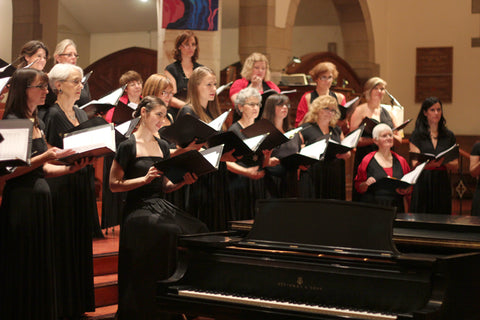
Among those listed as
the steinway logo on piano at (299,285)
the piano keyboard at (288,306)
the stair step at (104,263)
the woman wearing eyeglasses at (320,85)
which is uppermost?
the woman wearing eyeglasses at (320,85)

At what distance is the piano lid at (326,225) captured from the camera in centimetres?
266

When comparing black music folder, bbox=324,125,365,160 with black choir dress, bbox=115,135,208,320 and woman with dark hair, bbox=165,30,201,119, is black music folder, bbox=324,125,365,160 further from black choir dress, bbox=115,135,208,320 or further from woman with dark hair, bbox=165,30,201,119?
black choir dress, bbox=115,135,208,320

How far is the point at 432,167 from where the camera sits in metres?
5.76

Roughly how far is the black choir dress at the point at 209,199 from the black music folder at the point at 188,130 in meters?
0.41

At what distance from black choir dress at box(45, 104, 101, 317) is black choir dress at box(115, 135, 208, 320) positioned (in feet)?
1.07

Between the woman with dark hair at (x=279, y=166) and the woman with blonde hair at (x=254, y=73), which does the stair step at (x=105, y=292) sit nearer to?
the woman with dark hair at (x=279, y=166)

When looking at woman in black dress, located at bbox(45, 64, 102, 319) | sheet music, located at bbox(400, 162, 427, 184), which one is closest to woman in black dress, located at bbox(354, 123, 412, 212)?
sheet music, located at bbox(400, 162, 427, 184)

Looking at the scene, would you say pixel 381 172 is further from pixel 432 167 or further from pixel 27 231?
pixel 27 231

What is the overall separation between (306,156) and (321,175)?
2.91 ft

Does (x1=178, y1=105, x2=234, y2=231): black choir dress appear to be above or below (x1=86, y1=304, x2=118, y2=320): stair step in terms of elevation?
above

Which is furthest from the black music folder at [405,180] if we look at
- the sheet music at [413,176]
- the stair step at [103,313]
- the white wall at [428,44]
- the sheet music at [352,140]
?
the white wall at [428,44]

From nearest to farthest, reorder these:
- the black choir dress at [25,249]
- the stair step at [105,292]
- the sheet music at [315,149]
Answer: the black choir dress at [25,249], the stair step at [105,292], the sheet music at [315,149]

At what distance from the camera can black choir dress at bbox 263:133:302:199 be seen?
4.77 metres

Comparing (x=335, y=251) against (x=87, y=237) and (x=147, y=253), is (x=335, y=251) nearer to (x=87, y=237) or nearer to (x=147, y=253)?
(x=147, y=253)
